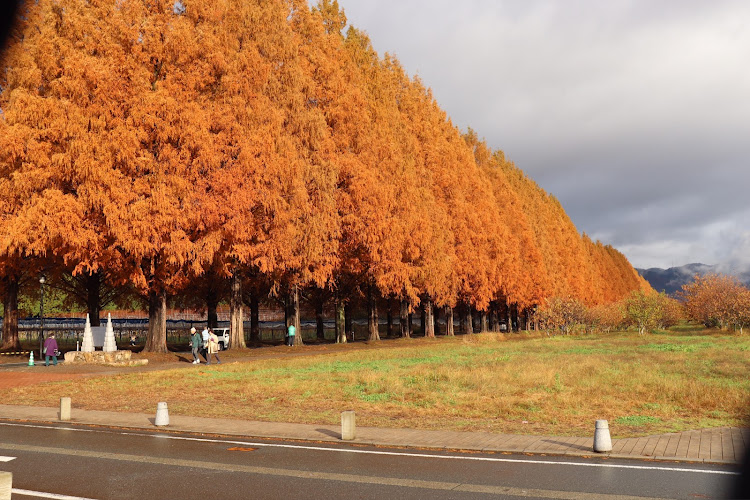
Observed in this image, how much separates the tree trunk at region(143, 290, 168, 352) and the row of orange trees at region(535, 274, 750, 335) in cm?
3516

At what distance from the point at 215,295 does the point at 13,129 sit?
25.2 m

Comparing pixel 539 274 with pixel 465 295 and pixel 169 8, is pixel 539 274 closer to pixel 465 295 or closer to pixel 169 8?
pixel 465 295

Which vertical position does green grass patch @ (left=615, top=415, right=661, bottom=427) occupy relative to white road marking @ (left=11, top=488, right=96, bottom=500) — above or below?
below

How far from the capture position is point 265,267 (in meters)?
28.8

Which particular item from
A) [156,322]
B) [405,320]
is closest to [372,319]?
[405,320]

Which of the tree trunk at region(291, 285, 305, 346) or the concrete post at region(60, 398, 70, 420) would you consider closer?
the concrete post at region(60, 398, 70, 420)

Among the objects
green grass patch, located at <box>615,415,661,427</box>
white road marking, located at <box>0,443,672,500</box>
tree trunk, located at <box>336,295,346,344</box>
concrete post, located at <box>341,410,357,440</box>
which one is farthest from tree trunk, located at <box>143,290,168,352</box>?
green grass patch, located at <box>615,415,661,427</box>

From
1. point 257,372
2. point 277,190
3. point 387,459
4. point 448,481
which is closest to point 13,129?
point 277,190

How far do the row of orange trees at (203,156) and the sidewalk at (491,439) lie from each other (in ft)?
41.4

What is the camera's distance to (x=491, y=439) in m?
11.4

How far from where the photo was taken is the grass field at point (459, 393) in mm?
13375

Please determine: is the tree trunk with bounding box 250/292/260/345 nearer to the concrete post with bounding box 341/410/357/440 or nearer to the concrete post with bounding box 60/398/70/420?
the concrete post with bounding box 60/398/70/420

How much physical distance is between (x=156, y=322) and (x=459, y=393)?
1657cm

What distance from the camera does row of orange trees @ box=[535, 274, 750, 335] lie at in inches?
2053
